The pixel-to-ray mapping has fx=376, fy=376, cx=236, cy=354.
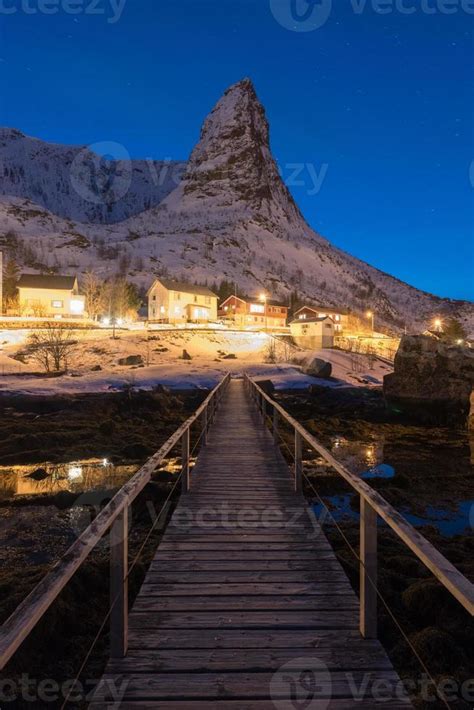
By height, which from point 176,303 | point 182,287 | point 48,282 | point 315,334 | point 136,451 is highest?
point 182,287

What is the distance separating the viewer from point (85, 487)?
11.1 metres

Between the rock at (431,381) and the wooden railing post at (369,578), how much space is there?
78.6 feet

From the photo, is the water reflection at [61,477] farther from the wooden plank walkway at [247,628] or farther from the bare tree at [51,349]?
the bare tree at [51,349]

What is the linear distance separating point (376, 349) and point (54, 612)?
64.4 metres

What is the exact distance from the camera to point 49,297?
60062mm

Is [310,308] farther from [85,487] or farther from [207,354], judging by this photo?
[85,487]

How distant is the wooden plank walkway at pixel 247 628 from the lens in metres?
2.54

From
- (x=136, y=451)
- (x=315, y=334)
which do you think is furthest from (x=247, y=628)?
(x=315, y=334)

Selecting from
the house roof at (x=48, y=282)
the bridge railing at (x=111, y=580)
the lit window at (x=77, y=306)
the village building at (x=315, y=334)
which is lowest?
the bridge railing at (x=111, y=580)

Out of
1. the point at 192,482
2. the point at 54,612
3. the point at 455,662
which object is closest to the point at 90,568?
the point at 54,612

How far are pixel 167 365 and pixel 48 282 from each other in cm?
3717

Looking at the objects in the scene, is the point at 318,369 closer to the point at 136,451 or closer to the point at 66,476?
the point at 136,451

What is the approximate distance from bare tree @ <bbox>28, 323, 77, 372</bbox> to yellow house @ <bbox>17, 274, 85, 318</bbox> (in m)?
18.9

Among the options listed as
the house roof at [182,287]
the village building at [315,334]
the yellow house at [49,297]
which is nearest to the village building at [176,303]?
the house roof at [182,287]
